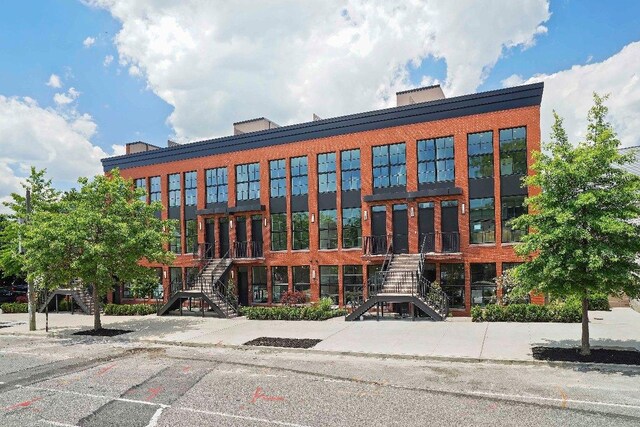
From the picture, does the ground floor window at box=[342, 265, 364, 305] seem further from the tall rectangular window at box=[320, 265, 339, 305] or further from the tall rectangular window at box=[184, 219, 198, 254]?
the tall rectangular window at box=[184, 219, 198, 254]

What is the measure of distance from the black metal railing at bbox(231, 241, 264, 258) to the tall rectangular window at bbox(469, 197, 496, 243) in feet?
42.5

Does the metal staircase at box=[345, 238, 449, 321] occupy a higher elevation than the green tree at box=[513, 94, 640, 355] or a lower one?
lower

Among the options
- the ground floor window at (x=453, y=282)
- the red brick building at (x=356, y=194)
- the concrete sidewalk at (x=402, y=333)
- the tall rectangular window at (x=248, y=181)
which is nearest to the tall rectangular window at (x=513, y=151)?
the red brick building at (x=356, y=194)

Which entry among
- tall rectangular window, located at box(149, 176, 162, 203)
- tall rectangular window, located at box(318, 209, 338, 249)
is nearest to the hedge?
tall rectangular window, located at box(318, 209, 338, 249)

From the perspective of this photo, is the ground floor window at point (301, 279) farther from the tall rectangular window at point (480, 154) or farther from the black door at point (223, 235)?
the tall rectangular window at point (480, 154)

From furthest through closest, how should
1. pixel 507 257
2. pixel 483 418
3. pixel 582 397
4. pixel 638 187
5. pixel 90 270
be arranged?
pixel 507 257 < pixel 90 270 < pixel 638 187 < pixel 582 397 < pixel 483 418

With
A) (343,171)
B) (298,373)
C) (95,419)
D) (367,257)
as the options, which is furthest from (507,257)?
(95,419)

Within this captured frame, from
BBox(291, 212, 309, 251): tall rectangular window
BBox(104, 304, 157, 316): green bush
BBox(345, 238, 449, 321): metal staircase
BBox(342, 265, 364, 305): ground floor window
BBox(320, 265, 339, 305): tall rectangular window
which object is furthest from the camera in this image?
BBox(104, 304, 157, 316): green bush

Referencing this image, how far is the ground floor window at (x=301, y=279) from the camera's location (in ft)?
96.4

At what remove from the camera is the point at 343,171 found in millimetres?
28750

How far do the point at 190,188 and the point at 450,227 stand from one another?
1802 cm

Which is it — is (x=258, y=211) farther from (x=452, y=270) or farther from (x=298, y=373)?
(x=298, y=373)

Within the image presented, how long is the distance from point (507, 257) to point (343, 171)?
1012 centimetres

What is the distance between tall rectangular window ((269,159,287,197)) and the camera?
30609mm
